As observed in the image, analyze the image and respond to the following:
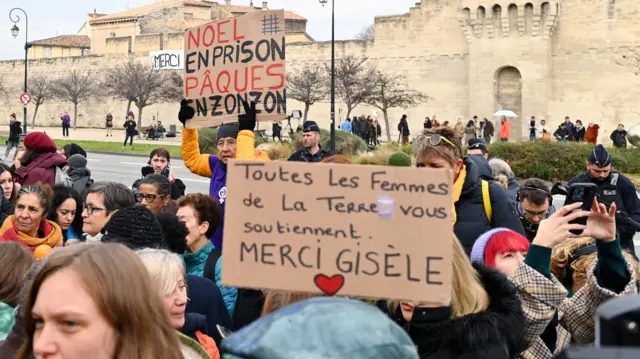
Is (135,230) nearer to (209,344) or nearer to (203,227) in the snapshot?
(209,344)

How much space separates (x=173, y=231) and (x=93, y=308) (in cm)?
252

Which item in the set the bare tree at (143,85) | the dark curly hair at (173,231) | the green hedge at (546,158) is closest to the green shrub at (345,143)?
the green hedge at (546,158)

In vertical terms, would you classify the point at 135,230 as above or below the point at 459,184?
below

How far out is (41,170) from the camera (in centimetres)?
830

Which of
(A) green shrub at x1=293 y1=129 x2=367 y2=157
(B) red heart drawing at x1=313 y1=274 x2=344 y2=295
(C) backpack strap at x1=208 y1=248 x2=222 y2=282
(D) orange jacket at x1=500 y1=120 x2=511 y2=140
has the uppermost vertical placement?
(D) orange jacket at x1=500 y1=120 x2=511 y2=140

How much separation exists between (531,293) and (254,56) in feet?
9.85

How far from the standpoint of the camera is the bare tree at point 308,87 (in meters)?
46.6

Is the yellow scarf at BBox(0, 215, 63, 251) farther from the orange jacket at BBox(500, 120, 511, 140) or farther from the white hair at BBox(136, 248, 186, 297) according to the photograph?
the orange jacket at BBox(500, 120, 511, 140)

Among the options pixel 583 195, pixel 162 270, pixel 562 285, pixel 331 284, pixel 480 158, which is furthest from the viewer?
pixel 480 158

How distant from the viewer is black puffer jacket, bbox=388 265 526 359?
9.66ft

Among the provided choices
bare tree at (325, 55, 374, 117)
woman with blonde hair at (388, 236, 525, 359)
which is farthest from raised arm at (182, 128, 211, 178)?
bare tree at (325, 55, 374, 117)

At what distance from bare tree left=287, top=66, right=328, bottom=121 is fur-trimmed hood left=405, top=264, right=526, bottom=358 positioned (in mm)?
43017

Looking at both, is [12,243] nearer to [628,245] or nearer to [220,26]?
[220,26]

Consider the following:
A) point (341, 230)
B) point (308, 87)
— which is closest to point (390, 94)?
point (308, 87)
